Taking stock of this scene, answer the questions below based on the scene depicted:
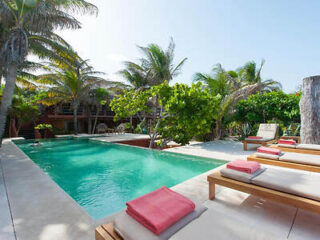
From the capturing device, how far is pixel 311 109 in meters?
4.57

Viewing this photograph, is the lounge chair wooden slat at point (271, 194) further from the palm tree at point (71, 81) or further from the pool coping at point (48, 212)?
the palm tree at point (71, 81)

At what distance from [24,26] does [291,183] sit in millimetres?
9825

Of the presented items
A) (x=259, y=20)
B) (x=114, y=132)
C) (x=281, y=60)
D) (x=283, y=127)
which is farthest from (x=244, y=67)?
(x=114, y=132)

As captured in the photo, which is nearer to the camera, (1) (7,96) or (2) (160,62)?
(1) (7,96)

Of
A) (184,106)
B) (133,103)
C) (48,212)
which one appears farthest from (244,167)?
(133,103)

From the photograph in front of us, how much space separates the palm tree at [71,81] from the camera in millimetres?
12773

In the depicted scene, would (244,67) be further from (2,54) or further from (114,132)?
(2,54)

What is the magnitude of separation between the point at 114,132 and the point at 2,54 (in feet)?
30.8

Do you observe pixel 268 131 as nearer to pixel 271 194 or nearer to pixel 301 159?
pixel 301 159

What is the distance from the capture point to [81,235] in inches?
71.6

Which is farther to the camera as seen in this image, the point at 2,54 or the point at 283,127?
the point at 283,127

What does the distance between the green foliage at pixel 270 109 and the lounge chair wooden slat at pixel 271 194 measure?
796cm

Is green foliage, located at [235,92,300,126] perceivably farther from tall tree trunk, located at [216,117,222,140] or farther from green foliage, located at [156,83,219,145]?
green foliage, located at [156,83,219,145]

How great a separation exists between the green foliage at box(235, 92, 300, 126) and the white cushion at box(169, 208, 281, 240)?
8874mm
